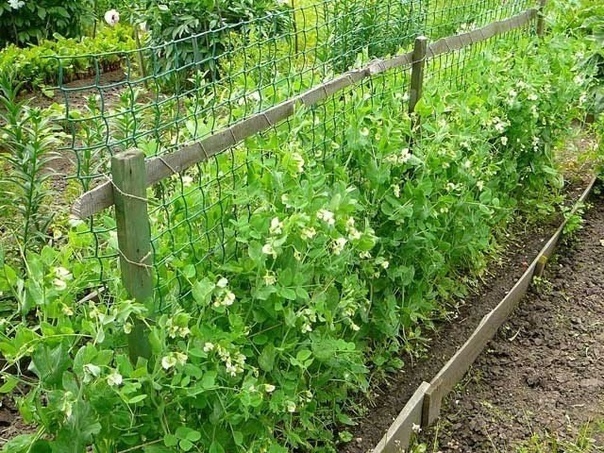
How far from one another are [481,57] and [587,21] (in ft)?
7.64

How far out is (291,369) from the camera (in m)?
2.35

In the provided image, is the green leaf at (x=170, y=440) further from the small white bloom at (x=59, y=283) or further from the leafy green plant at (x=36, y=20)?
the leafy green plant at (x=36, y=20)

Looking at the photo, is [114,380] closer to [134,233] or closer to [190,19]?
[134,233]

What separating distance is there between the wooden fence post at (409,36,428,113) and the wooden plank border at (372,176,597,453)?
1156 mm

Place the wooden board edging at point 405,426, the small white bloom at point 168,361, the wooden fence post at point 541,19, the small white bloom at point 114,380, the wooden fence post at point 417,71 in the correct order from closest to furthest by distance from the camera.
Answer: the small white bloom at point 114,380 → the small white bloom at point 168,361 → the wooden board edging at point 405,426 → the wooden fence post at point 417,71 → the wooden fence post at point 541,19

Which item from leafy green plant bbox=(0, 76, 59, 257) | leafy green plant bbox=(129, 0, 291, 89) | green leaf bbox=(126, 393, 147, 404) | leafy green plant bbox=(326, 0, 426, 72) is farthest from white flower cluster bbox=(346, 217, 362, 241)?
leafy green plant bbox=(129, 0, 291, 89)

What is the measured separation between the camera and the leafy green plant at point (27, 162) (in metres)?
3.12

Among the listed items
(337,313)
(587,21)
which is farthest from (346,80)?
(587,21)

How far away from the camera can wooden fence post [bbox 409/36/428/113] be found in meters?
3.49

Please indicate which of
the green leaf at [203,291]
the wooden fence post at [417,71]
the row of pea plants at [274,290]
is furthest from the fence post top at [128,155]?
the wooden fence post at [417,71]

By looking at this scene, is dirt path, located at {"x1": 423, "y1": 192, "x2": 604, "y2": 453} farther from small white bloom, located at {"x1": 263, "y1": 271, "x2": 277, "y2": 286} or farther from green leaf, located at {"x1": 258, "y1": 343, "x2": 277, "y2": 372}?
small white bloom, located at {"x1": 263, "y1": 271, "x2": 277, "y2": 286}

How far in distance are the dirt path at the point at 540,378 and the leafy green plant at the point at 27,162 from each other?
2.06 meters

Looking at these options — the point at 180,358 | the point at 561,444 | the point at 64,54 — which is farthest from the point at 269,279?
the point at 64,54

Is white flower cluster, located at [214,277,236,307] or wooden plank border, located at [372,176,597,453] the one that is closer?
white flower cluster, located at [214,277,236,307]
